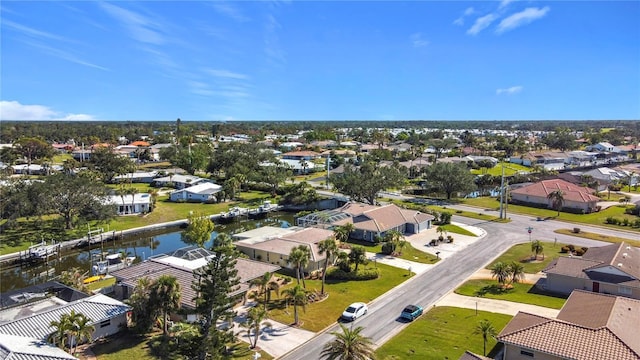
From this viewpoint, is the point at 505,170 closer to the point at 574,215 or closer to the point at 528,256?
the point at 574,215

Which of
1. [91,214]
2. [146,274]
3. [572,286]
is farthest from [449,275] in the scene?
[91,214]

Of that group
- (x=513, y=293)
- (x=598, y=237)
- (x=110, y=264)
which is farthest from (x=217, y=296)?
(x=598, y=237)

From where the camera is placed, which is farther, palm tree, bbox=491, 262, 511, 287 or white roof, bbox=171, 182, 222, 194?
white roof, bbox=171, 182, 222, 194

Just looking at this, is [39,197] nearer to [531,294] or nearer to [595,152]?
[531,294]

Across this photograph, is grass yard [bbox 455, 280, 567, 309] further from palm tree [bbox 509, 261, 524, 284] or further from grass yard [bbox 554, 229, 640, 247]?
grass yard [bbox 554, 229, 640, 247]

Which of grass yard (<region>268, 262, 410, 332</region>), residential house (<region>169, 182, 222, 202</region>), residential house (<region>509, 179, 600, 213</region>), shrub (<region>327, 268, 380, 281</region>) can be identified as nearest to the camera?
grass yard (<region>268, 262, 410, 332</region>)

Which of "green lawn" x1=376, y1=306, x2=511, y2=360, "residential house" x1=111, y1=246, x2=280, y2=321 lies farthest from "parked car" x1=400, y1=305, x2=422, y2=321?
"residential house" x1=111, y1=246, x2=280, y2=321
